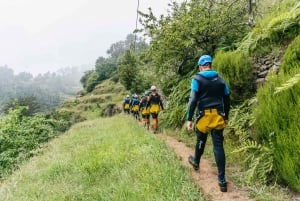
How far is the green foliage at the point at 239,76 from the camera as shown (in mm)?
8602

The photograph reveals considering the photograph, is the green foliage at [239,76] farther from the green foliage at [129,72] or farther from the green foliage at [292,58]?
Result: the green foliage at [129,72]

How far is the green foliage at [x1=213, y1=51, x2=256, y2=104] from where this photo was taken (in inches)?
339

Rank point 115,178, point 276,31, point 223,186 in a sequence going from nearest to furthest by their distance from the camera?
point 223,186, point 115,178, point 276,31

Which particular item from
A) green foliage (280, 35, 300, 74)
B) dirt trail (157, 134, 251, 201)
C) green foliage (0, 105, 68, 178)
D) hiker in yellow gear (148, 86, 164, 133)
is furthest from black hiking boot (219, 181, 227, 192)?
green foliage (0, 105, 68, 178)

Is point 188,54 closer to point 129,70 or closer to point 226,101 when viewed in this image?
point 226,101

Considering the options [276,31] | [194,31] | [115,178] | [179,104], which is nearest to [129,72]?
[179,104]

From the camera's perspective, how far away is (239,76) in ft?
28.2

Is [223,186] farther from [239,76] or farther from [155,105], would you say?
[155,105]

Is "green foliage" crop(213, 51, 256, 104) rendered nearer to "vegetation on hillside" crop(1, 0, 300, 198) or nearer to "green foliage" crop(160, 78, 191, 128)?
"vegetation on hillside" crop(1, 0, 300, 198)

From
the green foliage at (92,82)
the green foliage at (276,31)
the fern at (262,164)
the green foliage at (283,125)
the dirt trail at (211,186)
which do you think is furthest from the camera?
the green foliage at (92,82)

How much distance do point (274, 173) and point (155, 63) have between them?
10.1 metres

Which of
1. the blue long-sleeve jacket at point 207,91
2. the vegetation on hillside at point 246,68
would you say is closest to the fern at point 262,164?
the vegetation on hillside at point 246,68

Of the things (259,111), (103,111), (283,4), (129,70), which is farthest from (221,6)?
(103,111)

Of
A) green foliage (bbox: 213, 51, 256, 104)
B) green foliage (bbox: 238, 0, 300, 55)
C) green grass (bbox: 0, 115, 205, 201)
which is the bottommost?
green grass (bbox: 0, 115, 205, 201)
